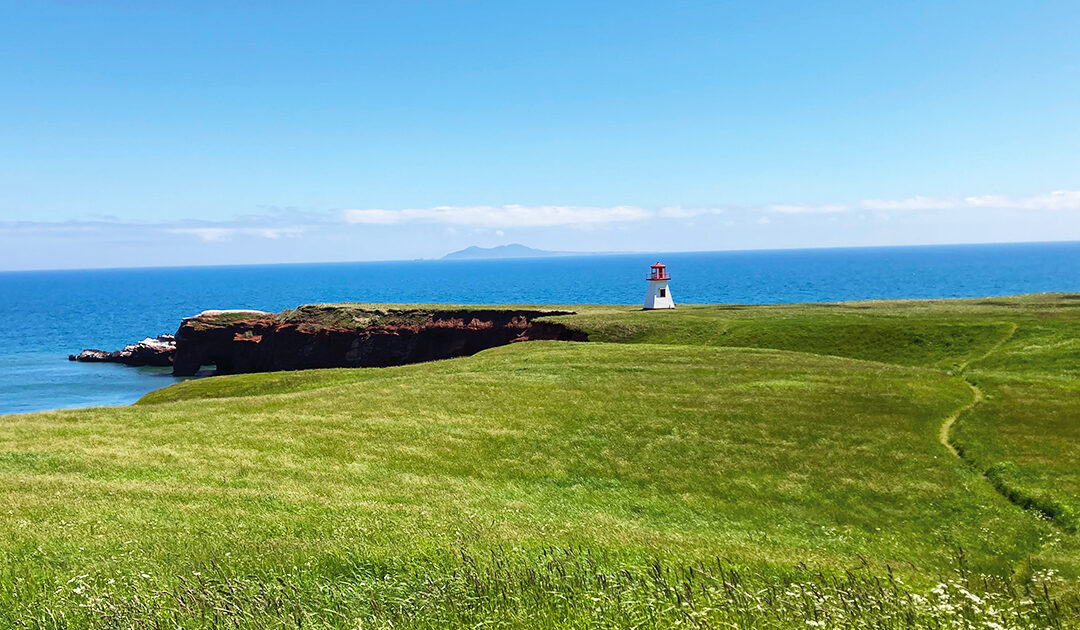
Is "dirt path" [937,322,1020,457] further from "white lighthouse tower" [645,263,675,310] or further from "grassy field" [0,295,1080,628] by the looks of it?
"white lighthouse tower" [645,263,675,310]

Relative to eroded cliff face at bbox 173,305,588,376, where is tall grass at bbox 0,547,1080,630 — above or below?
above

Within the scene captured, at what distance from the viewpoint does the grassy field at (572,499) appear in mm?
11156

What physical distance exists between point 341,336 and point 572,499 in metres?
88.3

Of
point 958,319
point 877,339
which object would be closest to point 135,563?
point 877,339

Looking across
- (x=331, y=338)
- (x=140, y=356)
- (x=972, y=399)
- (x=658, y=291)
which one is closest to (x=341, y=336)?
(x=331, y=338)

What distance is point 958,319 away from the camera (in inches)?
2589

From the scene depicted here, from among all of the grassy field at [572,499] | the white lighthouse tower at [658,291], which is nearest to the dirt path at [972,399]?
the grassy field at [572,499]

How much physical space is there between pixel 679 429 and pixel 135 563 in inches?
951

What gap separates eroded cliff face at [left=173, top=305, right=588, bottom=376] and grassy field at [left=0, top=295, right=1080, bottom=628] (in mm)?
45248

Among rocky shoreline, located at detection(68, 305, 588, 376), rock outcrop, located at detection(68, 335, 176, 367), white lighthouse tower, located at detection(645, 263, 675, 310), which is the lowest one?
rock outcrop, located at detection(68, 335, 176, 367)

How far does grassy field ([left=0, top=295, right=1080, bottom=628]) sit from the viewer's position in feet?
36.6

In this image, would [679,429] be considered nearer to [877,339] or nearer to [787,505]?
[787,505]

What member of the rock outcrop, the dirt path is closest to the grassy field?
Result: the dirt path

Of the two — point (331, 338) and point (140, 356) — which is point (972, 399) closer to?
point (331, 338)
